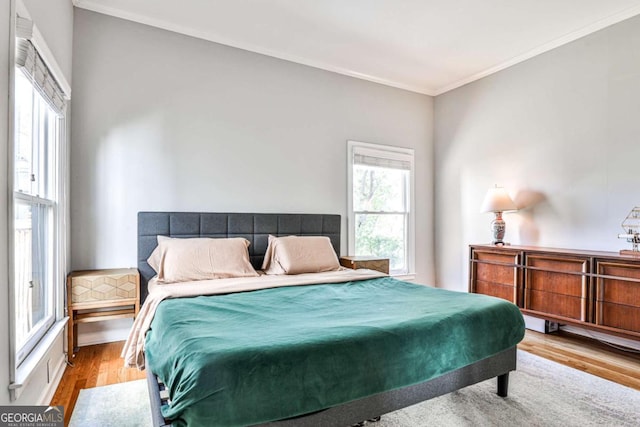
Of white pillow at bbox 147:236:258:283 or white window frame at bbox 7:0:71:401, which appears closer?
white window frame at bbox 7:0:71:401

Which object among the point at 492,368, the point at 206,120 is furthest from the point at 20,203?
the point at 492,368

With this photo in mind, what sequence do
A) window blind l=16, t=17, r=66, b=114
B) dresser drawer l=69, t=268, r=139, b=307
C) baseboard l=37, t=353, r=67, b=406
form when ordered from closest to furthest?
window blind l=16, t=17, r=66, b=114, baseboard l=37, t=353, r=67, b=406, dresser drawer l=69, t=268, r=139, b=307

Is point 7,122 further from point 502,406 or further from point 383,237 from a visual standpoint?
point 383,237


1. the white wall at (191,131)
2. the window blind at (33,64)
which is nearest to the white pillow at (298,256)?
the white wall at (191,131)

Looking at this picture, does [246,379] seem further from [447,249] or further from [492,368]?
[447,249]

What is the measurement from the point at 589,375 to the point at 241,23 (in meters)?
4.19

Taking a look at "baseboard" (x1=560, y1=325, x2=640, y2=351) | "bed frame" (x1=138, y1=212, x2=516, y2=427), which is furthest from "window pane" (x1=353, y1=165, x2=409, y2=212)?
"baseboard" (x1=560, y1=325, x2=640, y2=351)

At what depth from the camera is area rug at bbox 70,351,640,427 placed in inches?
82.3

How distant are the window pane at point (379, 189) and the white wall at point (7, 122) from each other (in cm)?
318

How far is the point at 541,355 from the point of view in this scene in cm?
314

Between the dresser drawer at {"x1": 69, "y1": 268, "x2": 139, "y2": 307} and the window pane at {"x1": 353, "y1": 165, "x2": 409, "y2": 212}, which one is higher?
the window pane at {"x1": 353, "y1": 165, "x2": 409, "y2": 212}

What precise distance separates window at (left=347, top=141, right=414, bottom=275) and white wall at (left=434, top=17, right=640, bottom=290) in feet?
1.77

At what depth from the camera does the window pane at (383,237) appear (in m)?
4.80

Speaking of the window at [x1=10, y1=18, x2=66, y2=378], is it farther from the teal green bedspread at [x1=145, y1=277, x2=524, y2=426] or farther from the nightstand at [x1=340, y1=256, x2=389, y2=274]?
the nightstand at [x1=340, y1=256, x2=389, y2=274]
